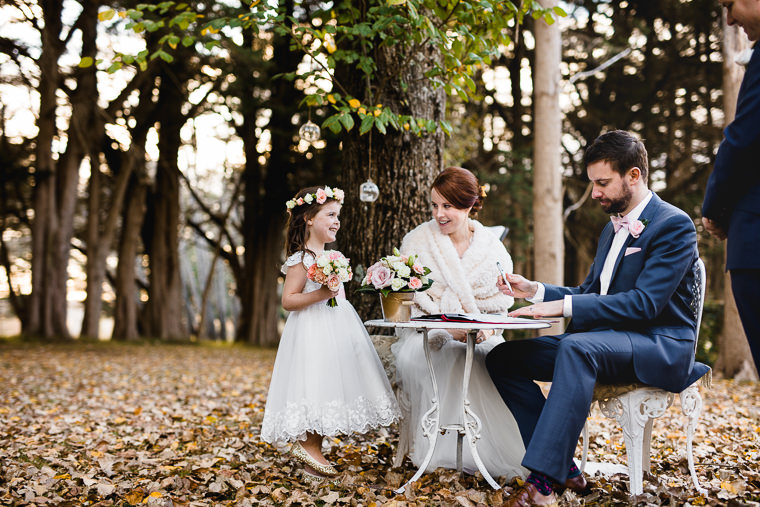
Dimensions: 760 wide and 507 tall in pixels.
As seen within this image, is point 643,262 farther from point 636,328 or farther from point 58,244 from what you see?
point 58,244

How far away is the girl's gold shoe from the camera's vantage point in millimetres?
3656

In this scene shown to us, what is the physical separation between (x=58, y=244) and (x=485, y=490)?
12846 mm

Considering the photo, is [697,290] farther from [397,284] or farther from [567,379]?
[397,284]

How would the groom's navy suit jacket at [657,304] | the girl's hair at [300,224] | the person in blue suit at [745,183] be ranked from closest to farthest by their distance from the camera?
the person in blue suit at [745,183] < the groom's navy suit jacket at [657,304] < the girl's hair at [300,224]

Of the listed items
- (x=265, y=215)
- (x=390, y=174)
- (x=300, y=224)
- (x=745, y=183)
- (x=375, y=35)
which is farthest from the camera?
(x=265, y=215)

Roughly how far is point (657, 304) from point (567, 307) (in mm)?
425

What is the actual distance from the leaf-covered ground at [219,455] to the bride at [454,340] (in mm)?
213

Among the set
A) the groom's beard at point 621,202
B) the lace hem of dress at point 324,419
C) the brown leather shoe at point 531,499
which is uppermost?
the groom's beard at point 621,202

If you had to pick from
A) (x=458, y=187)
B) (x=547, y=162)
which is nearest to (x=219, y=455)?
(x=458, y=187)

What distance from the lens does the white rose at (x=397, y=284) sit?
11.5 feet

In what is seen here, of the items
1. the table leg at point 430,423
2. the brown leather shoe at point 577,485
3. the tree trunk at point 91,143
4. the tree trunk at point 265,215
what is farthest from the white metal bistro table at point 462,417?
the tree trunk at point 91,143

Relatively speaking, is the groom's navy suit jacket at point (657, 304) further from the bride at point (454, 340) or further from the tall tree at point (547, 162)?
the tall tree at point (547, 162)

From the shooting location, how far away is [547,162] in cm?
851

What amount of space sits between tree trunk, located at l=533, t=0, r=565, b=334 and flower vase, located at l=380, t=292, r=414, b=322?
514 cm
